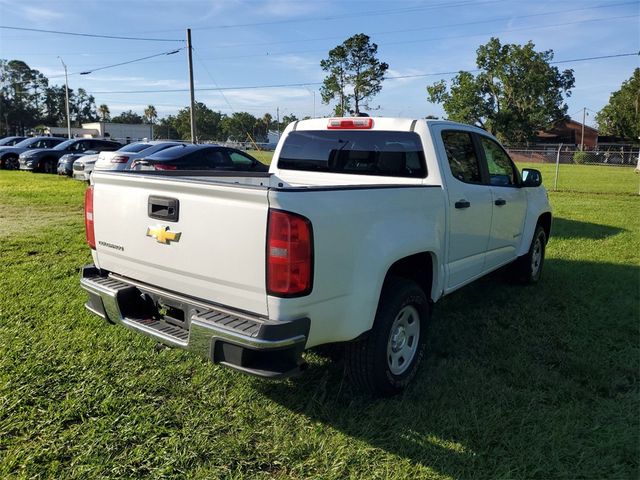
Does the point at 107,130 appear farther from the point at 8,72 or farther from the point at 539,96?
the point at 539,96

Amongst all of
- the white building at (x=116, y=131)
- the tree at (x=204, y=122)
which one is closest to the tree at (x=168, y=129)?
the tree at (x=204, y=122)

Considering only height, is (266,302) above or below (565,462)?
above

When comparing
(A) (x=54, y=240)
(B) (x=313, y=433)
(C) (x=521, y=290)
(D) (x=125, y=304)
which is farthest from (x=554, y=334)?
(A) (x=54, y=240)

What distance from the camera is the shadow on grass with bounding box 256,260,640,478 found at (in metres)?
2.82

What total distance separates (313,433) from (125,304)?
1.43 meters

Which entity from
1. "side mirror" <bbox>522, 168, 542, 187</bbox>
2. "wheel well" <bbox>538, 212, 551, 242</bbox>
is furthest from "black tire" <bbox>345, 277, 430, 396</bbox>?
"wheel well" <bbox>538, 212, 551, 242</bbox>

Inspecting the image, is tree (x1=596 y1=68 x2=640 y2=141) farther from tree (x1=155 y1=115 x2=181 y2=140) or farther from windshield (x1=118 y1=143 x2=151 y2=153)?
tree (x1=155 y1=115 x2=181 y2=140)

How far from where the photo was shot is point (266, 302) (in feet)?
8.57

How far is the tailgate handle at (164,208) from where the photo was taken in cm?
288

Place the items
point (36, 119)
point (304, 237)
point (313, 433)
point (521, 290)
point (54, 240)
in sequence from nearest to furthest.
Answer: point (304, 237)
point (313, 433)
point (521, 290)
point (54, 240)
point (36, 119)

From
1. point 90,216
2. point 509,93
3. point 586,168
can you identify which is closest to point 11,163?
point 90,216

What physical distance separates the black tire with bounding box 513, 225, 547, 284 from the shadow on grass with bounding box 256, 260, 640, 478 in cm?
80

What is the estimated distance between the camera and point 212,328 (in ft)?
8.64

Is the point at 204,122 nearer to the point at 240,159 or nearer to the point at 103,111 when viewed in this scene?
the point at 103,111
